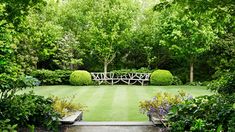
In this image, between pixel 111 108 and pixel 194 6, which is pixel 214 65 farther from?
pixel 194 6

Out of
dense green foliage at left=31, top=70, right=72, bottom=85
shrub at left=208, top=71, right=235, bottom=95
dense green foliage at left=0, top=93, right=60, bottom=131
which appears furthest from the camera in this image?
dense green foliage at left=31, top=70, right=72, bottom=85

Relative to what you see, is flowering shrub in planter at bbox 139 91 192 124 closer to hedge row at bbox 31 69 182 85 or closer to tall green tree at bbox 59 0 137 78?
hedge row at bbox 31 69 182 85

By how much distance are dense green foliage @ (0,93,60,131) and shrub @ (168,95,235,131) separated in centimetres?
192

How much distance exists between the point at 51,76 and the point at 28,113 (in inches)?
607

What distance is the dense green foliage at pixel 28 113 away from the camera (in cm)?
600

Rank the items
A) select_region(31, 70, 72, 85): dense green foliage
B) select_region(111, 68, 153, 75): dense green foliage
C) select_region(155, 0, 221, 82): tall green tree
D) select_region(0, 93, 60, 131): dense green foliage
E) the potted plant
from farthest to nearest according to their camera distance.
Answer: select_region(111, 68, 153, 75): dense green foliage → select_region(31, 70, 72, 85): dense green foliage → select_region(155, 0, 221, 82): tall green tree → the potted plant → select_region(0, 93, 60, 131): dense green foliage

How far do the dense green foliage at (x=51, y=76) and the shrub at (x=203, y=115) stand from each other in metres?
15.7

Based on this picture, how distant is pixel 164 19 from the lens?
2195 centimetres

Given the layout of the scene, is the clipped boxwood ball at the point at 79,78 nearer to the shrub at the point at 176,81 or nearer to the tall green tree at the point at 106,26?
the tall green tree at the point at 106,26

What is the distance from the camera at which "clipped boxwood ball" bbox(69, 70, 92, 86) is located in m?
21.0

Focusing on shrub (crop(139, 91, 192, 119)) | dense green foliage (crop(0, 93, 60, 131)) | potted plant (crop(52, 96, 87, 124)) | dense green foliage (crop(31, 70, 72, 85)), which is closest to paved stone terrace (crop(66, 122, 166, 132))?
potted plant (crop(52, 96, 87, 124))

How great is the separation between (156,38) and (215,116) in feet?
57.0

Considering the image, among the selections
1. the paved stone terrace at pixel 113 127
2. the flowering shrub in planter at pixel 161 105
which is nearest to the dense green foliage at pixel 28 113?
the paved stone terrace at pixel 113 127

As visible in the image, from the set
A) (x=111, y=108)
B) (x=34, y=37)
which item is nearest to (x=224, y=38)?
(x=34, y=37)
